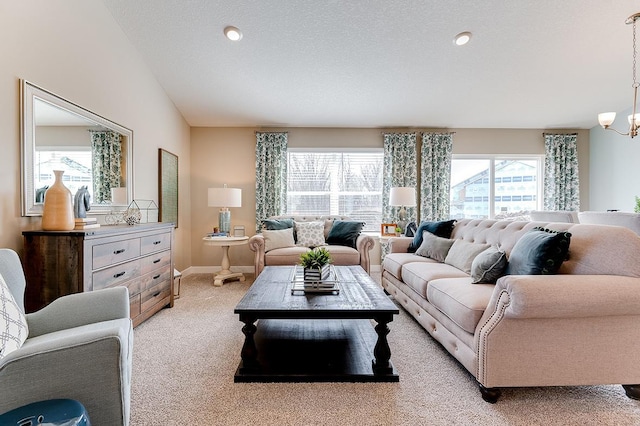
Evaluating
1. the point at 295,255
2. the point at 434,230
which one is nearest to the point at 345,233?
the point at 295,255

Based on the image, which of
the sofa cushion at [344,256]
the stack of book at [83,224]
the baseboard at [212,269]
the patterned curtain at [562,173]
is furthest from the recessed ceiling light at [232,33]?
the patterned curtain at [562,173]

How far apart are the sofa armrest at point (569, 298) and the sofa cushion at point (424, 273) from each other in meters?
0.85

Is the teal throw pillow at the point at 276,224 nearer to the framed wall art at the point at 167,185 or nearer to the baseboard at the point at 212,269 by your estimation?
the baseboard at the point at 212,269

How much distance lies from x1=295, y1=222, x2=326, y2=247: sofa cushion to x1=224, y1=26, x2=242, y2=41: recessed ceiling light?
2.53 m

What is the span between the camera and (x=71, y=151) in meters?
2.50

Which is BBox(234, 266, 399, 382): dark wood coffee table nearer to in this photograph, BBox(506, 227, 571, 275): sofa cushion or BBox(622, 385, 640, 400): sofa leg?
BBox(506, 227, 571, 275): sofa cushion

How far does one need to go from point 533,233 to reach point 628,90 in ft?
13.1

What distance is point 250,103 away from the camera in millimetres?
4410

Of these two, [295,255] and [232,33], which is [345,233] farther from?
[232,33]

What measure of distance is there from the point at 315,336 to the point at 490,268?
1.43 m

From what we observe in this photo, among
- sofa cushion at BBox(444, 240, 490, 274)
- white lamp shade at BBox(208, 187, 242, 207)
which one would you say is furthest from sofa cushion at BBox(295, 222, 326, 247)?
sofa cushion at BBox(444, 240, 490, 274)

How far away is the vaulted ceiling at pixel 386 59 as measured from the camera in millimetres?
2902

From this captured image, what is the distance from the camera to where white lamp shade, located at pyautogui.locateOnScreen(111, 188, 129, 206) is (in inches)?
120

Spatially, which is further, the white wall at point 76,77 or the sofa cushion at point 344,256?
the sofa cushion at point 344,256
